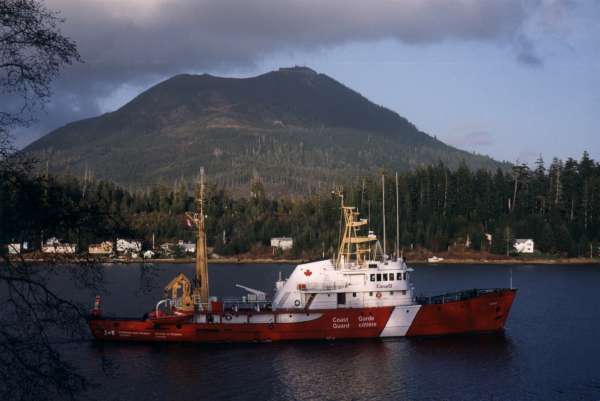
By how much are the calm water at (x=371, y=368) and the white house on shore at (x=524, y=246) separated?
65424mm

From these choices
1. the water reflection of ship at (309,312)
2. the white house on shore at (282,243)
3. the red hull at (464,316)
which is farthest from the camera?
the white house on shore at (282,243)

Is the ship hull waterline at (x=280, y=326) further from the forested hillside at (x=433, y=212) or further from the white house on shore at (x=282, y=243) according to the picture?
the white house on shore at (x=282, y=243)

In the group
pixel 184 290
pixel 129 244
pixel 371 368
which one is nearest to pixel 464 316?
pixel 371 368

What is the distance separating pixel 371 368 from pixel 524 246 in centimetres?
8542

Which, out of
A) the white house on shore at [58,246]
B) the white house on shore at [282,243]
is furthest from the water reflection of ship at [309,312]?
the white house on shore at [282,243]

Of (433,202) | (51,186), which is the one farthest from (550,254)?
(51,186)

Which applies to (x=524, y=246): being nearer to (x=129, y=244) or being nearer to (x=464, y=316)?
(x=464, y=316)

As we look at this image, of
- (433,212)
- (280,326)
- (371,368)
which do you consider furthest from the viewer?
(433,212)

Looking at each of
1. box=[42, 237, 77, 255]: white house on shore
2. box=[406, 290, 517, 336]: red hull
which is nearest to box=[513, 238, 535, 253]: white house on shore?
box=[406, 290, 517, 336]: red hull

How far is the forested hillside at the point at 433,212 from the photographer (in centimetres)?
11588

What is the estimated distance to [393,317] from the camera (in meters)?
41.0

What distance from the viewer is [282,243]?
410ft

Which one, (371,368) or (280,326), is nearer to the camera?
(371,368)

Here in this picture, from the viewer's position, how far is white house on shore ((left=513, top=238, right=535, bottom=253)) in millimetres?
114250
